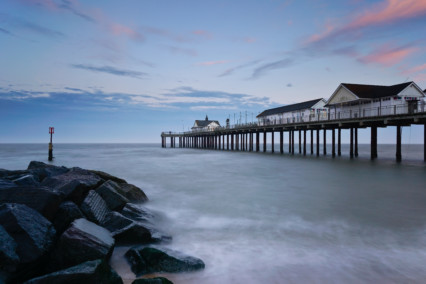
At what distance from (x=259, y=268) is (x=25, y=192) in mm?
4720

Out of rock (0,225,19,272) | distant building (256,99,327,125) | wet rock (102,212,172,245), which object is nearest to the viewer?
rock (0,225,19,272)

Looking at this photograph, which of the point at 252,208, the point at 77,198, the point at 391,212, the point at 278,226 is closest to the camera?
the point at 77,198

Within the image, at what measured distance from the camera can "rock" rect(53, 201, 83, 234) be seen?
5.49 meters

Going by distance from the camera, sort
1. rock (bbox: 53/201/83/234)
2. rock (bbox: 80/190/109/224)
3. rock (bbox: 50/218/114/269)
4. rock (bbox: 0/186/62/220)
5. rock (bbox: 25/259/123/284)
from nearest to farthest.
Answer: rock (bbox: 25/259/123/284)
rock (bbox: 50/218/114/269)
rock (bbox: 0/186/62/220)
rock (bbox: 53/201/83/234)
rock (bbox: 80/190/109/224)

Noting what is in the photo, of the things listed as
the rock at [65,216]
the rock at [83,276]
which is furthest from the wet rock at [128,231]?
the rock at [83,276]

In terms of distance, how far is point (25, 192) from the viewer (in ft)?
17.8

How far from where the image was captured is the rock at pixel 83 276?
3.54 m

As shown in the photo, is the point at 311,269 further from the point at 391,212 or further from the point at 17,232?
the point at 391,212

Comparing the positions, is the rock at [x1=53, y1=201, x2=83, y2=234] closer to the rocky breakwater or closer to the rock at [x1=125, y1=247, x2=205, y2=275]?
the rocky breakwater

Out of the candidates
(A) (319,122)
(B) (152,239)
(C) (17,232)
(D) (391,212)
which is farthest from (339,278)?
(A) (319,122)

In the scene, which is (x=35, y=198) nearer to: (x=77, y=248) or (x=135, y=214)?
(x=77, y=248)

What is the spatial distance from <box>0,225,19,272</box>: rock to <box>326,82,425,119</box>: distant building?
85.4ft

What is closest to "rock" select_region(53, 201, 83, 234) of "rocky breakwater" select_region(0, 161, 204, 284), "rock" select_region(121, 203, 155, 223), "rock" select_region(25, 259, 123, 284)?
"rocky breakwater" select_region(0, 161, 204, 284)

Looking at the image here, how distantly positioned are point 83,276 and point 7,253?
112cm
